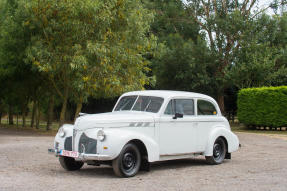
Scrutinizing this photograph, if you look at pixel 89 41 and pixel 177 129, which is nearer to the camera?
pixel 177 129

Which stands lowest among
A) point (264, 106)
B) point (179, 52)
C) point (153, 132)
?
point (153, 132)

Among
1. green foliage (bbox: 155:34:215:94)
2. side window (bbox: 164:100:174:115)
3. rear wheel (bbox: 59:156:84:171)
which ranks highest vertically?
green foliage (bbox: 155:34:215:94)

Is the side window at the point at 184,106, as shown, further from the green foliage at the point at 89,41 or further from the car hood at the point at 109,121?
the green foliage at the point at 89,41

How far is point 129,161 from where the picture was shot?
375 inches

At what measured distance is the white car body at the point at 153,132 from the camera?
30.3 ft

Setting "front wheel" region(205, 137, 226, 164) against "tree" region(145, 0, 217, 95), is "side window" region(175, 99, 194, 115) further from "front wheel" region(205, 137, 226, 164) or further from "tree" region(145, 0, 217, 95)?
"tree" region(145, 0, 217, 95)

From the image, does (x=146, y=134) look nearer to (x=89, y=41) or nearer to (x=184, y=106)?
(x=184, y=106)

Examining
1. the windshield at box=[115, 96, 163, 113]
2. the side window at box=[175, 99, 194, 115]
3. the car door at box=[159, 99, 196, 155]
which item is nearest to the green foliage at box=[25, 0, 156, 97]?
the windshield at box=[115, 96, 163, 113]

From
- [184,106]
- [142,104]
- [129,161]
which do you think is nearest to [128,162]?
[129,161]

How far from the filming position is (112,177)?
371 inches

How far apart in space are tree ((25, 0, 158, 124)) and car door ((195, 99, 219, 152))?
9759mm

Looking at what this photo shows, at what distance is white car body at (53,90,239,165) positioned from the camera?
30.3ft

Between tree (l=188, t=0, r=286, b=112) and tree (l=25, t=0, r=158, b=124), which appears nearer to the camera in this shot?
tree (l=25, t=0, r=158, b=124)

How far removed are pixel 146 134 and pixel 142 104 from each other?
1.14 m
